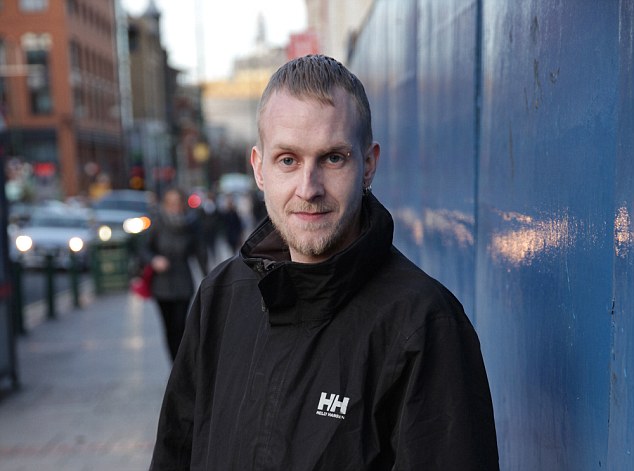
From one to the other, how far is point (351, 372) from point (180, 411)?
2.26 feet

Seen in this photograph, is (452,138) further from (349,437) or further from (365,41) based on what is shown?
(365,41)

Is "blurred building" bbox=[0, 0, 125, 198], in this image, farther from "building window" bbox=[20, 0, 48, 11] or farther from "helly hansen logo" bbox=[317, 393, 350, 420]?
"helly hansen logo" bbox=[317, 393, 350, 420]

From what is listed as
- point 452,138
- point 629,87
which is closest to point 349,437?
point 629,87

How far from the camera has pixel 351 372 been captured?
1727 millimetres

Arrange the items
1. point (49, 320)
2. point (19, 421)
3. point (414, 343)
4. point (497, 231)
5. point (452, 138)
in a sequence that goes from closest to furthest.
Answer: point (414, 343)
point (497, 231)
point (452, 138)
point (19, 421)
point (49, 320)

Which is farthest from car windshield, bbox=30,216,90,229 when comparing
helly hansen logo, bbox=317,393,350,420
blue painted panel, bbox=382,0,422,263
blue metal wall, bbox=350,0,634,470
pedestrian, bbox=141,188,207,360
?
helly hansen logo, bbox=317,393,350,420

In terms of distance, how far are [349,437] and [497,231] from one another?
1003mm

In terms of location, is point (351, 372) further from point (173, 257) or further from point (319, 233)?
point (173, 257)

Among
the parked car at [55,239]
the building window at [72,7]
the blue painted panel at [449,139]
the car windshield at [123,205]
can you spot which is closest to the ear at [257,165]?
the blue painted panel at [449,139]

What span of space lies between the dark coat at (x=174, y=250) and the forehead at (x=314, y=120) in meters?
5.77

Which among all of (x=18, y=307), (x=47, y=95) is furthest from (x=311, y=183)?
(x=47, y=95)

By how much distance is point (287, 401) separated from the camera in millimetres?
1794

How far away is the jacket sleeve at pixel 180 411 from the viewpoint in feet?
7.18

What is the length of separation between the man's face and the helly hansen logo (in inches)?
13.5
